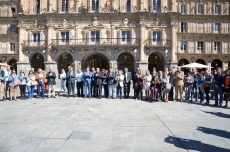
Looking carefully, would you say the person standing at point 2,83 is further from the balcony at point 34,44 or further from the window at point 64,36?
the balcony at point 34,44

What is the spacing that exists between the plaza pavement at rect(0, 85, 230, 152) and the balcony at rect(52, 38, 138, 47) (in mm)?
24257

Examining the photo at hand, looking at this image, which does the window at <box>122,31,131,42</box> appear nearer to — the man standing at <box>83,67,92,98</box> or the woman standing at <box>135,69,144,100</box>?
the man standing at <box>83,67,92,98</box>

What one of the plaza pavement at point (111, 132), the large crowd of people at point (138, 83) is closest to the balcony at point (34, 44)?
the large crowd of people at point (138, 83)

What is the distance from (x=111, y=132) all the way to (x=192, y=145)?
2163 millimetres

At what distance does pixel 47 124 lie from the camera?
24.2 ft

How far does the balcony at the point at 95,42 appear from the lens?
32.8m

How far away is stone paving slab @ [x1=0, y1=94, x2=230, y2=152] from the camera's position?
5.32m

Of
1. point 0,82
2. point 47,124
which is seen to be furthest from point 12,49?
point 47,124

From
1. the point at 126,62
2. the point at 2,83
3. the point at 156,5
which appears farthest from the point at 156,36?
the point at 2,83

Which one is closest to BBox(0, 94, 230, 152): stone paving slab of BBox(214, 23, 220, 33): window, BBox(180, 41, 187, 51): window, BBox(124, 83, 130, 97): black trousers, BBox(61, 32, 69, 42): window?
BBox(124, 83, 130, 97): black trousers

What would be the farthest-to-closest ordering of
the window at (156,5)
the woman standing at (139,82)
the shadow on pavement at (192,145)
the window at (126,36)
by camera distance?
the window at (156,5) → the window at (126,36) → the woman standing at (139,82) → the shadow on pavement at (192,145)

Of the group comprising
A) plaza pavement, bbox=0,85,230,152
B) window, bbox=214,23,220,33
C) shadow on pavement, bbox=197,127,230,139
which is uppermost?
window, bbox=214,23,220,33

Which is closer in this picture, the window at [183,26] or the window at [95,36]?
the window at [95,36]

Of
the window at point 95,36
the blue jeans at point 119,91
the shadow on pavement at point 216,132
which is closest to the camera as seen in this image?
the shadow on pavement at point 216,132
